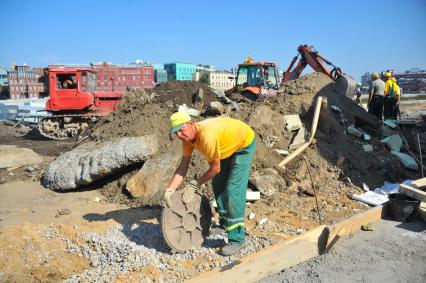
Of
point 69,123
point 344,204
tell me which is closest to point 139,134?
point 344,204

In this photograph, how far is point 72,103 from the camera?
38.5 feet

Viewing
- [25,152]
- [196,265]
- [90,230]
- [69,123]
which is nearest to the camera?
[196,265]

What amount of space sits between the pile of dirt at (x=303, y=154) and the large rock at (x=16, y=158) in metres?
1.60

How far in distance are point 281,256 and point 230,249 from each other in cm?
56

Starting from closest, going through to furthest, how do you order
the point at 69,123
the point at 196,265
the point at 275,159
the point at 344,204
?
the point at 196,265 < the point at 344,204 < the point at 275,159 < the point at 69,123

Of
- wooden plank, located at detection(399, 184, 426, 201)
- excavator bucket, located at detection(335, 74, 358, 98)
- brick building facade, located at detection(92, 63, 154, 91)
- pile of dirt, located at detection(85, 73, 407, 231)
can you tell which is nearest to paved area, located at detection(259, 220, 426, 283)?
wooden plank, located at detection(399, 184, 426, 201)

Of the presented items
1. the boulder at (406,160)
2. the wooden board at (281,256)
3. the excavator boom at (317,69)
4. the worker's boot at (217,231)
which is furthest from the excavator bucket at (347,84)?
the worker's boot at (217,231)

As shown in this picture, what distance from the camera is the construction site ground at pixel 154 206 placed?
12.0ft

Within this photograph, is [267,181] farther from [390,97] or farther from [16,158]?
[390,97]

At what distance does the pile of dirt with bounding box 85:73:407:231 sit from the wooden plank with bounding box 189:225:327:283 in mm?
856

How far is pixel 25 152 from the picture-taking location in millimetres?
7820

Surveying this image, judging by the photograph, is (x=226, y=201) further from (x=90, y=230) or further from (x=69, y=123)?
(x=69, y=123)

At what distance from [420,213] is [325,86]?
4.47 meters

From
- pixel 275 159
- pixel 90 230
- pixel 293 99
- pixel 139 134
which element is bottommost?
pixel 90 230
